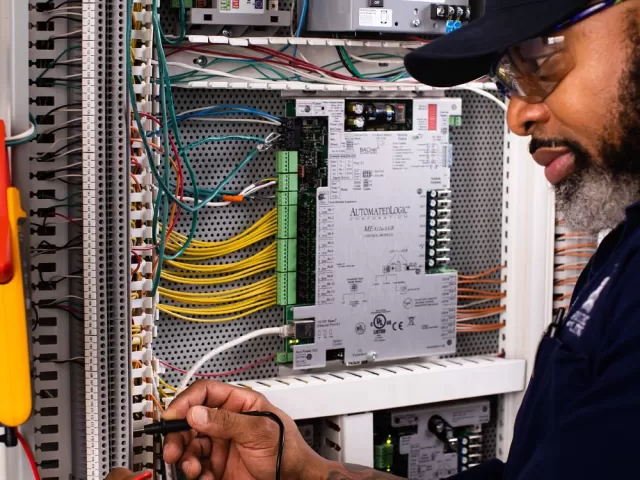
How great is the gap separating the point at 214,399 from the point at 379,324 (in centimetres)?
67

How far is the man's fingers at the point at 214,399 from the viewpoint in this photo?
1889mm

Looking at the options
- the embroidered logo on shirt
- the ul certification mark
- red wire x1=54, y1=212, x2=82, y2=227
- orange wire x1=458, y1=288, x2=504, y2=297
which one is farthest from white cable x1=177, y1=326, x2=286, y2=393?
the embroidered logo on shirt

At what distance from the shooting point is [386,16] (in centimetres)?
227

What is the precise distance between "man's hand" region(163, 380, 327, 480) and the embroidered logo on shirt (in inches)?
31.1

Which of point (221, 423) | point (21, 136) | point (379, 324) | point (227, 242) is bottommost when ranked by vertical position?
point (221, 423)

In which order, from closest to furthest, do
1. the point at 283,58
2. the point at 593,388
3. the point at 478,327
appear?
the point at 593,388 < the point at 283,58 < the point at 478,327

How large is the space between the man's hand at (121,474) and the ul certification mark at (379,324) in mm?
920

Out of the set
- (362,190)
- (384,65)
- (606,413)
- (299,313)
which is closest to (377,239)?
(362,190)

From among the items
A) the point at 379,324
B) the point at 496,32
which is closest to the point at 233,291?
the point at 379,324

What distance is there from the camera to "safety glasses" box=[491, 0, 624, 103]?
1.31 m

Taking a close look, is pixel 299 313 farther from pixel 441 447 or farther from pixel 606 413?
pixel 606 413

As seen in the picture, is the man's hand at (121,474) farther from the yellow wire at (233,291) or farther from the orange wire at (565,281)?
the orange wire at (565,281)

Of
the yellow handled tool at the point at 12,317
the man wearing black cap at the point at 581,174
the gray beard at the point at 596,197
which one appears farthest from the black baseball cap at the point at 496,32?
the yellow handled tool at the point at 12,317

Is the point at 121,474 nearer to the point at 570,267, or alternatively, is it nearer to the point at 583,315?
the point at 583,315
